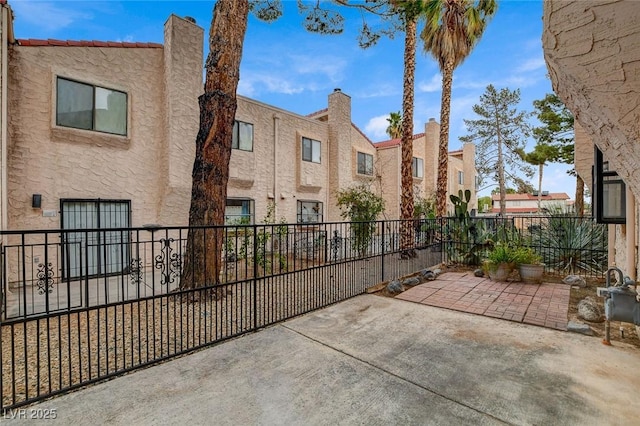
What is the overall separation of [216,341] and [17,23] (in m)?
8.83

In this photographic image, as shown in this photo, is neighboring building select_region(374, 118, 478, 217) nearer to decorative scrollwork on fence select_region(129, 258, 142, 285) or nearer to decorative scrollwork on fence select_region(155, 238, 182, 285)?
decorative scrollwork on fence select_region(155, 238, 182, 285)

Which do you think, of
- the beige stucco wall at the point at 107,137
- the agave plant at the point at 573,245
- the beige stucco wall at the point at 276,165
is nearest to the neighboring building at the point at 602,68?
the agave plant at the point at 573,245

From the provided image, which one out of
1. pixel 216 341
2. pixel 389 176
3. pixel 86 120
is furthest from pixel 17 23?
pixel 389 176

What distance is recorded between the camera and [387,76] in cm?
1472

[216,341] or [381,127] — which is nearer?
[216,341]

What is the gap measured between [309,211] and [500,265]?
9.25m

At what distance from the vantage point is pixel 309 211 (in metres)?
15.0

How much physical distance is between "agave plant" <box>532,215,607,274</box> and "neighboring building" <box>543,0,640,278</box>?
7502mm

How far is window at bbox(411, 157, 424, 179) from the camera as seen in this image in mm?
21125

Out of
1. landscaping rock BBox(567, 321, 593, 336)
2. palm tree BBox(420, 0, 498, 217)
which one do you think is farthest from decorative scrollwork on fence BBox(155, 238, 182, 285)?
palm tree BBox(420, 0, 498, 217)

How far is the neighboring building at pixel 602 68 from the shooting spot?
4.34ft

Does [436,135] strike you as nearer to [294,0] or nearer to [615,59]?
[294,0]

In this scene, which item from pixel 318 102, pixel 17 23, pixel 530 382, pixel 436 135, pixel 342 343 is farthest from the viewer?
Result: pixel 436 135

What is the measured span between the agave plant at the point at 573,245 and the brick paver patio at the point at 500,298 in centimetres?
167
